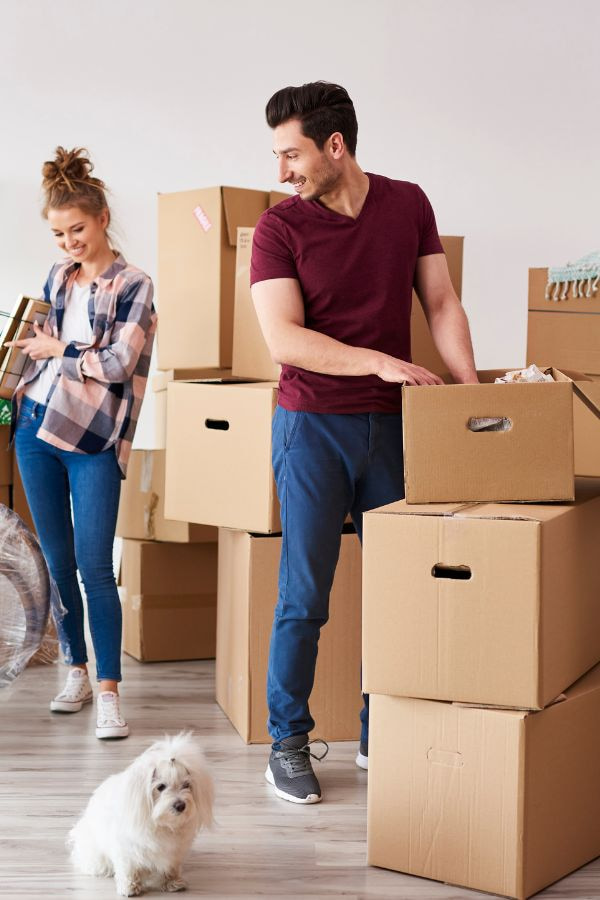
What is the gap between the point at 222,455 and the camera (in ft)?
7.98

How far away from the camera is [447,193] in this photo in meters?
3.53

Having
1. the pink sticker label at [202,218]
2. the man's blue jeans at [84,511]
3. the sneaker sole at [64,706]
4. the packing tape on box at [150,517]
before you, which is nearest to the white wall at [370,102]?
the pink sticker label at [202,218]

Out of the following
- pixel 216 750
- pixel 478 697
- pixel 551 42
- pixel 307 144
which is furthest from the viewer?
pixel 551 42

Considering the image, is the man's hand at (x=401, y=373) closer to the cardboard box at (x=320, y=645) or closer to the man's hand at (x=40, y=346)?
the cardboard box at (x=320, y=645)

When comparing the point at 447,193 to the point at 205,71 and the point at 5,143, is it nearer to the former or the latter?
the point at 205,71

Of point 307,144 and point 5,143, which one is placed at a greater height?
point 5,143

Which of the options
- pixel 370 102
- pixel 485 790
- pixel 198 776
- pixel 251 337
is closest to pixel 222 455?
pixel 251 337

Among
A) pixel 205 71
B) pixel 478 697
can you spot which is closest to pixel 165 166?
pixel 205 71

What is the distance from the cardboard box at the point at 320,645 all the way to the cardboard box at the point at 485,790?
2.07ft

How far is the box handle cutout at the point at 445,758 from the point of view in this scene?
170cm

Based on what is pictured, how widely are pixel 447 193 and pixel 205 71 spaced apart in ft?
2.94

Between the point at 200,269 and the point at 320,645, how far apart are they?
3.49ft

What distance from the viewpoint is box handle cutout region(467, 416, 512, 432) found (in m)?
1.69

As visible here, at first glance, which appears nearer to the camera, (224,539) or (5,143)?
(224,539)
